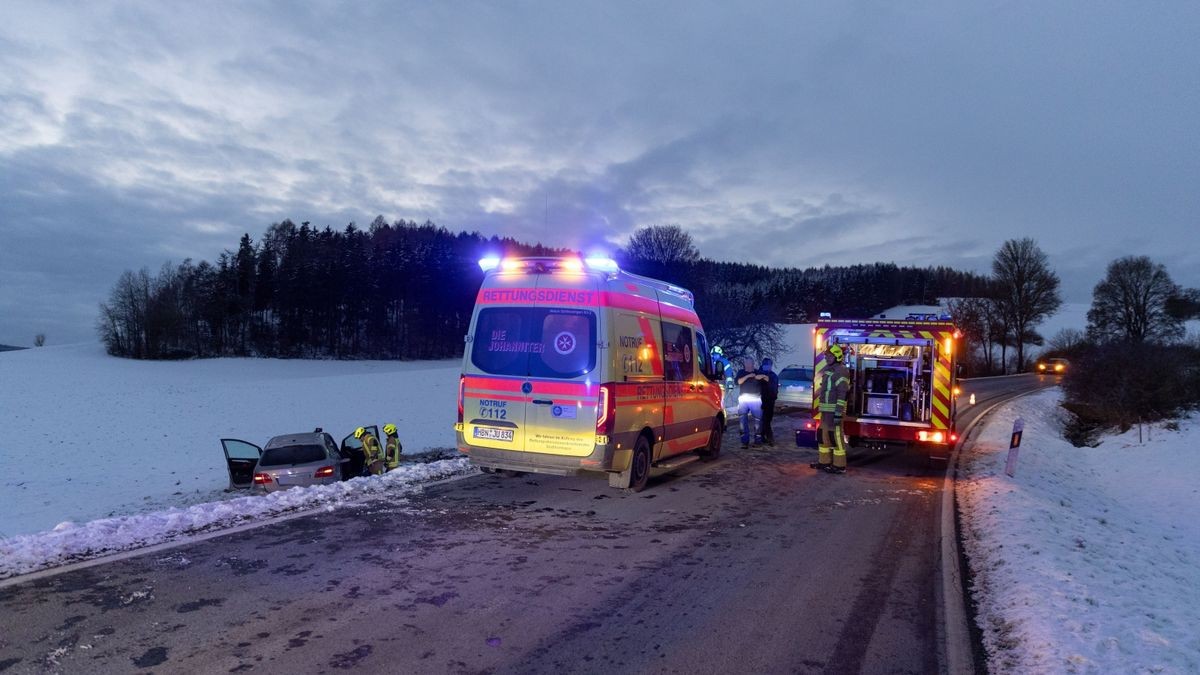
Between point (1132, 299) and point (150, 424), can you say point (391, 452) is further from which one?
point (1132, 299)

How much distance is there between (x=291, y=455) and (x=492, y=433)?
4.68 meters

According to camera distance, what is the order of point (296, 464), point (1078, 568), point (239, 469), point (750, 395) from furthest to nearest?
point (750, 395) → point (239, 469) → point (296, 464) → point (1078, 568)

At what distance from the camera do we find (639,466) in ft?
29.8

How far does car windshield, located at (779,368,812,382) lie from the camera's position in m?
24.3

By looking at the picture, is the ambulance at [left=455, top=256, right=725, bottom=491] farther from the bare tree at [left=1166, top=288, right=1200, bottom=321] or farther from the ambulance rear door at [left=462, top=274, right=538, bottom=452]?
the bare tree at [left=1166, top=288, right=1200, bottom=321]

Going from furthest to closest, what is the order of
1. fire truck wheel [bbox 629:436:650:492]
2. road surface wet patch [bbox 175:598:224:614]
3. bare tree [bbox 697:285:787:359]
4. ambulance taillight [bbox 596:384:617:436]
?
bare tree [bbox 697:285:787:359]
fire truck wheel [bbox 629:436:650:492]
ambulance taillight [bbox 596:384:617:436]
road surface wet patch [bbox 175:598:224:614]

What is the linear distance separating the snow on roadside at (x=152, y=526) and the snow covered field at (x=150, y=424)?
6.68 meters

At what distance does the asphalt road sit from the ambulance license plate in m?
0.81

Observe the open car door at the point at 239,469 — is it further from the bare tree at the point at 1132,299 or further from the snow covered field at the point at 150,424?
the bare tree at the point at 1132,299

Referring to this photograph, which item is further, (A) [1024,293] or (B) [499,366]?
(A) [1024,293]

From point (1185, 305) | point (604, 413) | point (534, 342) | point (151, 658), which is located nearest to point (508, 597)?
point (151, 658)

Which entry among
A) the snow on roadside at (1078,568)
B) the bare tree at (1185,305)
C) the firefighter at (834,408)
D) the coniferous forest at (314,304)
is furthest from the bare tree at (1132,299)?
the firefighter at (834,408)

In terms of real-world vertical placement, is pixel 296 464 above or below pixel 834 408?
below

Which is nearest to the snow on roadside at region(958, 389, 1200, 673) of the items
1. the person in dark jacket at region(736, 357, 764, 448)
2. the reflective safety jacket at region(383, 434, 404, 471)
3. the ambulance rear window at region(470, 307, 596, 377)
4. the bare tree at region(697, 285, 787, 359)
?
the person in dark jacket at region(736, 357, 764, 448)
